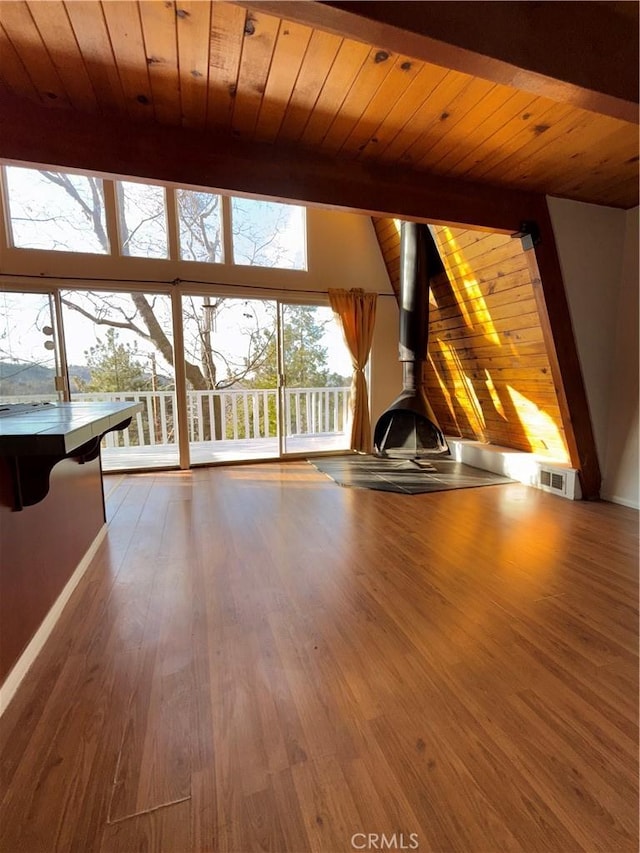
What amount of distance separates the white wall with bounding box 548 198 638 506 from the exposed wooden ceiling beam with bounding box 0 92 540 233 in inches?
25.1

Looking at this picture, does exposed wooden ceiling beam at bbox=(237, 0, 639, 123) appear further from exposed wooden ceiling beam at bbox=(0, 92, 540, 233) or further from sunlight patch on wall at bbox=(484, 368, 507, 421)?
sunlight patch on wall at bbox=(484, 368, 507, 421)

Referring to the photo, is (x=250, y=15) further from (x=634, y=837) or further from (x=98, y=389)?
(x=98, y=389)

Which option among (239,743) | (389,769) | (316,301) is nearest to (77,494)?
(239,743)

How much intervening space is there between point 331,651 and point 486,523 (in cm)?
173

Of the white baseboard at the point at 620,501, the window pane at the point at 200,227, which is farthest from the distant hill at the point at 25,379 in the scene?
the white baseboard at the point at 620,501

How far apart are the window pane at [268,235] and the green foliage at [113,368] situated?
1.76m

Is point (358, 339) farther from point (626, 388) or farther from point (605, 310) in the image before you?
point (626, 388)

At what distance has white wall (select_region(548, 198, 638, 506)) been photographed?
2797 millimetres

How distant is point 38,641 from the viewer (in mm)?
1501

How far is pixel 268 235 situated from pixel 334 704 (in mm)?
4639

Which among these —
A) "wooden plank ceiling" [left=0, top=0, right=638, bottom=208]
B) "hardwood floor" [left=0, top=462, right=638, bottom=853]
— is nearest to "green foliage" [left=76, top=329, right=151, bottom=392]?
"hardwood floor" [left=0, top=462, right=638, bottom=853]

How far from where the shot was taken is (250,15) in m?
1.30

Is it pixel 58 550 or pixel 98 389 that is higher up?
pixel 98 389

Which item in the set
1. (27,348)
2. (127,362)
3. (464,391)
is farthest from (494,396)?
(27,348)
